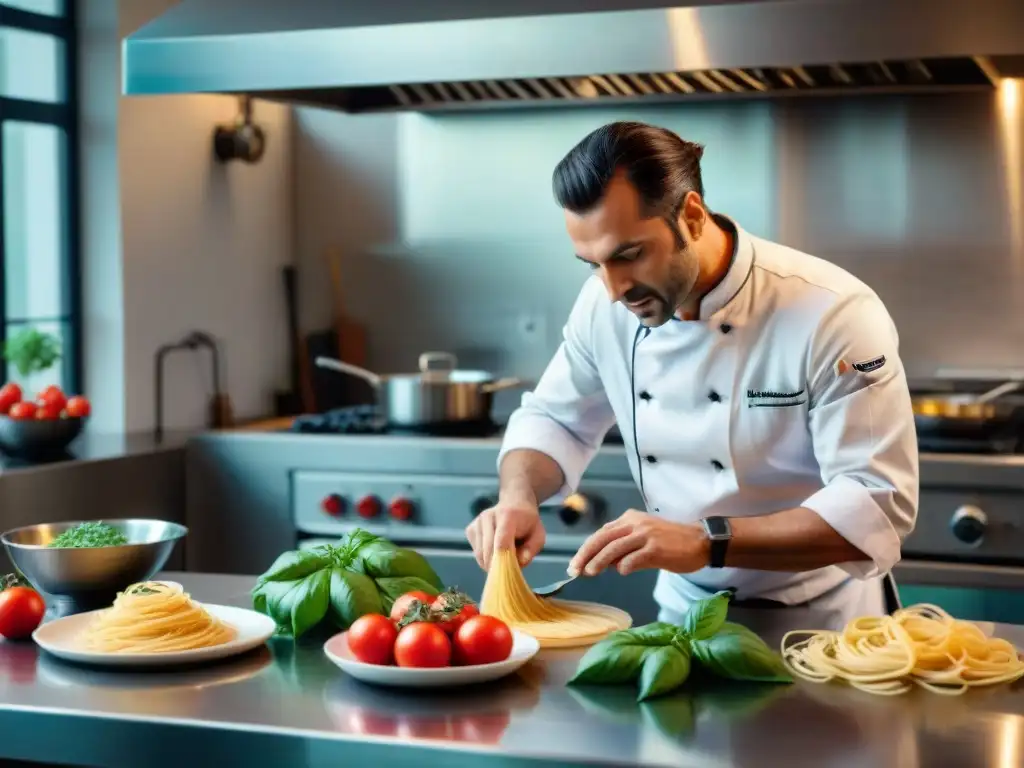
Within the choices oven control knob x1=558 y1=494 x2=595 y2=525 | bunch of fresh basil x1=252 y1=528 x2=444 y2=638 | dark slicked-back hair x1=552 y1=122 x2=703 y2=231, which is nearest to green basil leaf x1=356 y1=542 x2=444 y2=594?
bunch of fresh basil x1=252 y1=528 x2=444 y2=638

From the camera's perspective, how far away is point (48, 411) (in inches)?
137

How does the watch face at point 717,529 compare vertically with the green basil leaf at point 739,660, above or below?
above

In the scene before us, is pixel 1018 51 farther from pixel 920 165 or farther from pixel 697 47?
pixel 920 165

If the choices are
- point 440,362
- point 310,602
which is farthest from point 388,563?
point 440,362

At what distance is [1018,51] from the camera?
299 cm

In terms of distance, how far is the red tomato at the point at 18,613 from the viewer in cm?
202

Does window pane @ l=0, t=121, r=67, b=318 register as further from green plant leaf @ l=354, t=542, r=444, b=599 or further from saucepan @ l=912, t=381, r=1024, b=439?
saucepan @ l=912, t=381, r=1024, b=439

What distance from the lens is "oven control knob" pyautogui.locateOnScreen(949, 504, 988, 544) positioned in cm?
325

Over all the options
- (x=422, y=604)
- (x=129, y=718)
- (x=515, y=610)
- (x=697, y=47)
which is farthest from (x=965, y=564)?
(x=129, y=718)

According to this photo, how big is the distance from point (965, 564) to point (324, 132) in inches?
98.5

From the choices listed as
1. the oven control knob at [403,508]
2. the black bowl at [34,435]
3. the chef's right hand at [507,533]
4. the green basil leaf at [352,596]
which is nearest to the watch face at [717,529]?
the chef's right hand at [507,533]

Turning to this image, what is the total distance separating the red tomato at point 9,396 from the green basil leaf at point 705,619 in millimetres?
2253

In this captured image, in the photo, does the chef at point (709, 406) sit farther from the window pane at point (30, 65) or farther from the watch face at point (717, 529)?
the window pane at point (30, 65)

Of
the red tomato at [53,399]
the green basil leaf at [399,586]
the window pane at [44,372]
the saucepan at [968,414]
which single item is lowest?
the green basil leaf at [399,586]
